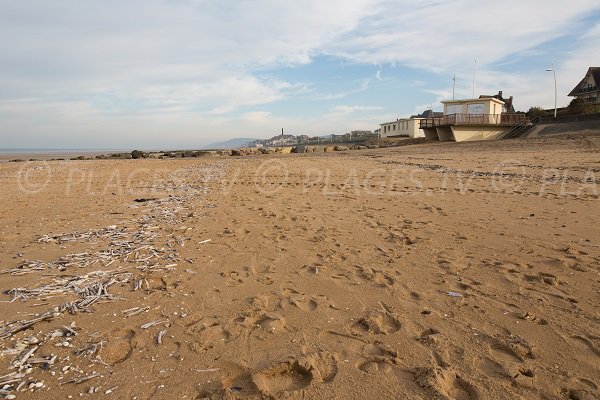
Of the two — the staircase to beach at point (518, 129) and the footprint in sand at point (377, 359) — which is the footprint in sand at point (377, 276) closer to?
the footprint in sand at point (377, 359)

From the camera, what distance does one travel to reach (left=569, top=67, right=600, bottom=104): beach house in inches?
1993

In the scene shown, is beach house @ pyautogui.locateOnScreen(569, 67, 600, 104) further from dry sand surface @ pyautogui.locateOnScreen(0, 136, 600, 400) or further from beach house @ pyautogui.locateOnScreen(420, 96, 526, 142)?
dry sand surface @ pyautogui.locateOnScreen(0, 136, 600, 400)

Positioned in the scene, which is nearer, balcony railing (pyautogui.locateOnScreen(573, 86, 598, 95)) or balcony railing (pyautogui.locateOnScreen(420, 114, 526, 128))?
balcony railing (pyautogui.locateOnScreen(420, 114, 526, 128))

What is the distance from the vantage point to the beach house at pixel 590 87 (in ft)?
166

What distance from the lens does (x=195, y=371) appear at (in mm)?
2383

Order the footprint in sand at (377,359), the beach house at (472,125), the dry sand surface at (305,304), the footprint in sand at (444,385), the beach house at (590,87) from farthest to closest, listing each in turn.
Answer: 1. the beach house at (590,87)
2. the beach house at (472,125)
3. the footprint in sand at (377,359)
4. the dry sand surface at (305,304)
5. the footprint in sand at (444,385)

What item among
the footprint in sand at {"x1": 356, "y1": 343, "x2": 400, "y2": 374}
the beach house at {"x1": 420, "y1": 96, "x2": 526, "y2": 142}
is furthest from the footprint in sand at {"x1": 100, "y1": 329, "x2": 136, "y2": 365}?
the beach house at {"x1": 420, "y1": 96, "x2": 526, "y2": 142}

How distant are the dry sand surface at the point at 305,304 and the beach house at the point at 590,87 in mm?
57588

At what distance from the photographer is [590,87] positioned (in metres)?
52.0

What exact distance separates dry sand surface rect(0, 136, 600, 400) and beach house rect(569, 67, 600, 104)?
57588mm

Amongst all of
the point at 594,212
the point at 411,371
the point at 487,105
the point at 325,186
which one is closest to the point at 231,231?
the point at 411,371

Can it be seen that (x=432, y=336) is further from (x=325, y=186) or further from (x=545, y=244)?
(x=325, y=186)

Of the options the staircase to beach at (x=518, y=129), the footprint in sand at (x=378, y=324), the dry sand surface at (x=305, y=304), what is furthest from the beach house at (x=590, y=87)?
the footprint in sand at (x=378, y=324)

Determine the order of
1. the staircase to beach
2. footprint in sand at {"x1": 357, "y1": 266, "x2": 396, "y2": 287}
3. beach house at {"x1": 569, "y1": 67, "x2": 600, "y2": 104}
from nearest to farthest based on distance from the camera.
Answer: footprint in sand at {"x1": 357, "y1": 266, "x2": 396, "y2": 287}, the staircase to beach, beach house at {"x1": 569, "y1": 67, "x2": 600, "y2": 104}
